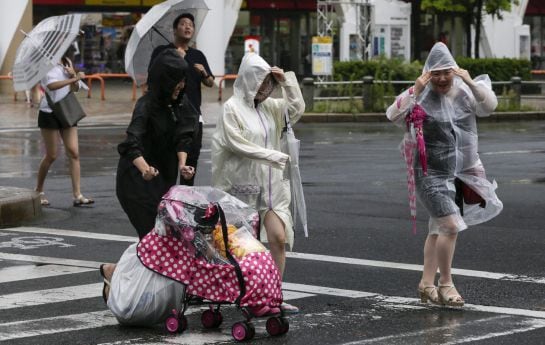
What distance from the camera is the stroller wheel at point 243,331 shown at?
7949 millimetres

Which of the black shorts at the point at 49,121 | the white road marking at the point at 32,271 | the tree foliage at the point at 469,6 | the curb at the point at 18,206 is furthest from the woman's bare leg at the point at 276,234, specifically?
the tree foliage at the point at 469,6

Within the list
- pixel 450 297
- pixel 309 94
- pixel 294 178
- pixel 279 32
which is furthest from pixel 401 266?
pixel 279 32

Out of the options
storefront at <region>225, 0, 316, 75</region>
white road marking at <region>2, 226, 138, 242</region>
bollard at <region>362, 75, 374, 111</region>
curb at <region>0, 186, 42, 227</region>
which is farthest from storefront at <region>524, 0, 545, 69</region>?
white road marking at <region>2, 226, 138, 242</region>

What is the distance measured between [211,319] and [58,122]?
274 inches

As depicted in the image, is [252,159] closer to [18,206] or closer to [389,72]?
[18,206]

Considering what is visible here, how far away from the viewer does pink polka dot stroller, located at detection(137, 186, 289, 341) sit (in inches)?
314

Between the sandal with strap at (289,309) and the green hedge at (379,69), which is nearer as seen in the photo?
the sandal with strap at (289,309)

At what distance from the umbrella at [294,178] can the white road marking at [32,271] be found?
2.21m

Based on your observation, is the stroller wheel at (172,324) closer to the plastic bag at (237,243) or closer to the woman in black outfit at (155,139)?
the plastic bag at (237,243)

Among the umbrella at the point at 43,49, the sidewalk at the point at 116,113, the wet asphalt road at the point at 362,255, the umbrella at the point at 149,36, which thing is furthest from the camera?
the sidewalk at the point at 116,113

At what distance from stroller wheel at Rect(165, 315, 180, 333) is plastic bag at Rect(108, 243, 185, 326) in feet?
0.33

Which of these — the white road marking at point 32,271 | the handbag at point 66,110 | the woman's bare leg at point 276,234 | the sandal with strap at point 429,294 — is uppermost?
the handbag at point 66,110

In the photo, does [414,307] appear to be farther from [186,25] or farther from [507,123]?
[507,123]

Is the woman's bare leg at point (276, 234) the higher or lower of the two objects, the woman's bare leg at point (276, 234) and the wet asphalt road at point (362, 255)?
the higher
